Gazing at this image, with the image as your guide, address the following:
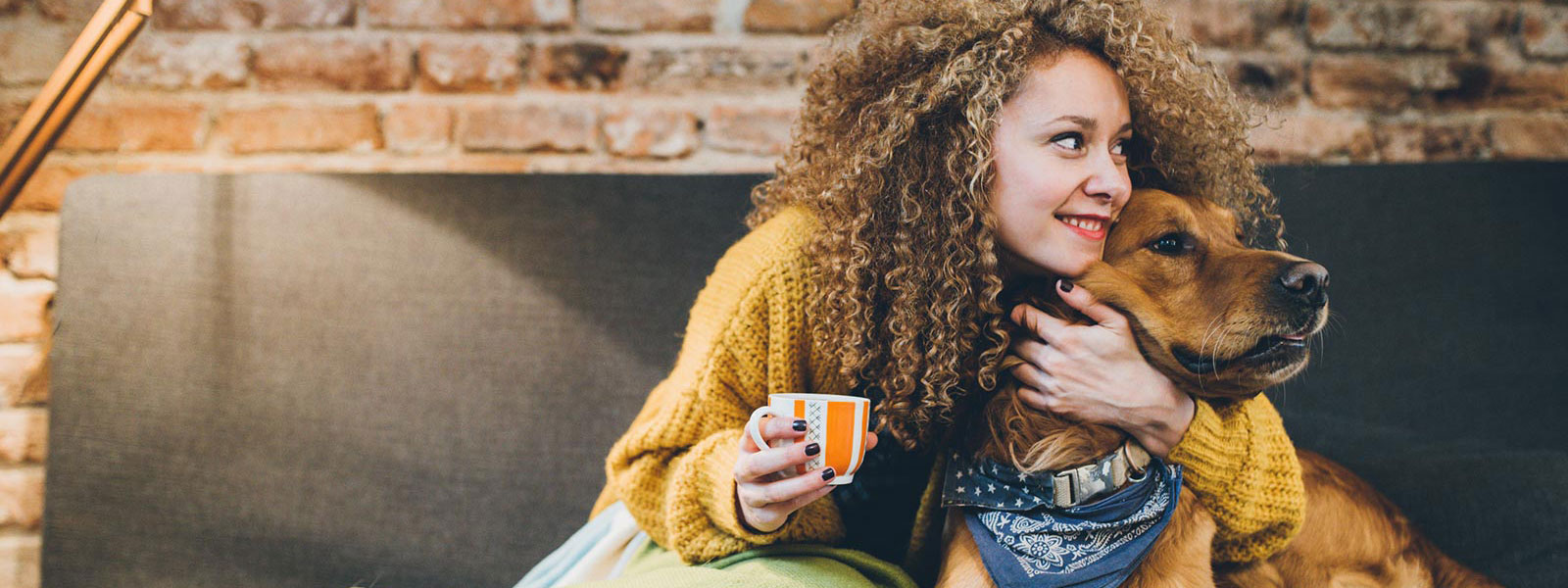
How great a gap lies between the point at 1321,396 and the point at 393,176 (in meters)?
1.58

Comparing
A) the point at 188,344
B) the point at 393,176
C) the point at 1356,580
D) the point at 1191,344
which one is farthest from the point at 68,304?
the point at 1356,580

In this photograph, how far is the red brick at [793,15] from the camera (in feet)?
5.88

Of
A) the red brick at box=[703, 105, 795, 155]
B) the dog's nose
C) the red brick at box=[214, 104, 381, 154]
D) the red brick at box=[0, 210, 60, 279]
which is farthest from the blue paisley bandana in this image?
the red brick at box=[0, 210, 60, 279]

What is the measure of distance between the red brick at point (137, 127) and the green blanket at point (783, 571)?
1.30 metres

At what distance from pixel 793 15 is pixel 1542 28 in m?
1.50

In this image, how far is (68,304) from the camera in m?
1.51

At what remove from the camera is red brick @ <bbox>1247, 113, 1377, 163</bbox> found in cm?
184

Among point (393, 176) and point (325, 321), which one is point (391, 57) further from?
point (325, 321)

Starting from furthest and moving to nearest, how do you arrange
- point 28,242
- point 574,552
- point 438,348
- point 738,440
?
point 28,242, point 438,348, point 574,552, point 738,440

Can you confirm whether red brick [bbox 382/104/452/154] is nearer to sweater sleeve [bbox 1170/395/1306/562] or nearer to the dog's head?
the dog's head

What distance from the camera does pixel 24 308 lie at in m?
1.72

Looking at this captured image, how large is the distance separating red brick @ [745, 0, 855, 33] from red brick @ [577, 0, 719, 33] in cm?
8

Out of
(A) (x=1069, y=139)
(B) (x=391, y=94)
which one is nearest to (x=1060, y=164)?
(A) (x=1069, y=139)

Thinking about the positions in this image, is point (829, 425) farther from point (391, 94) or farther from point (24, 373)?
point (24, 373)
